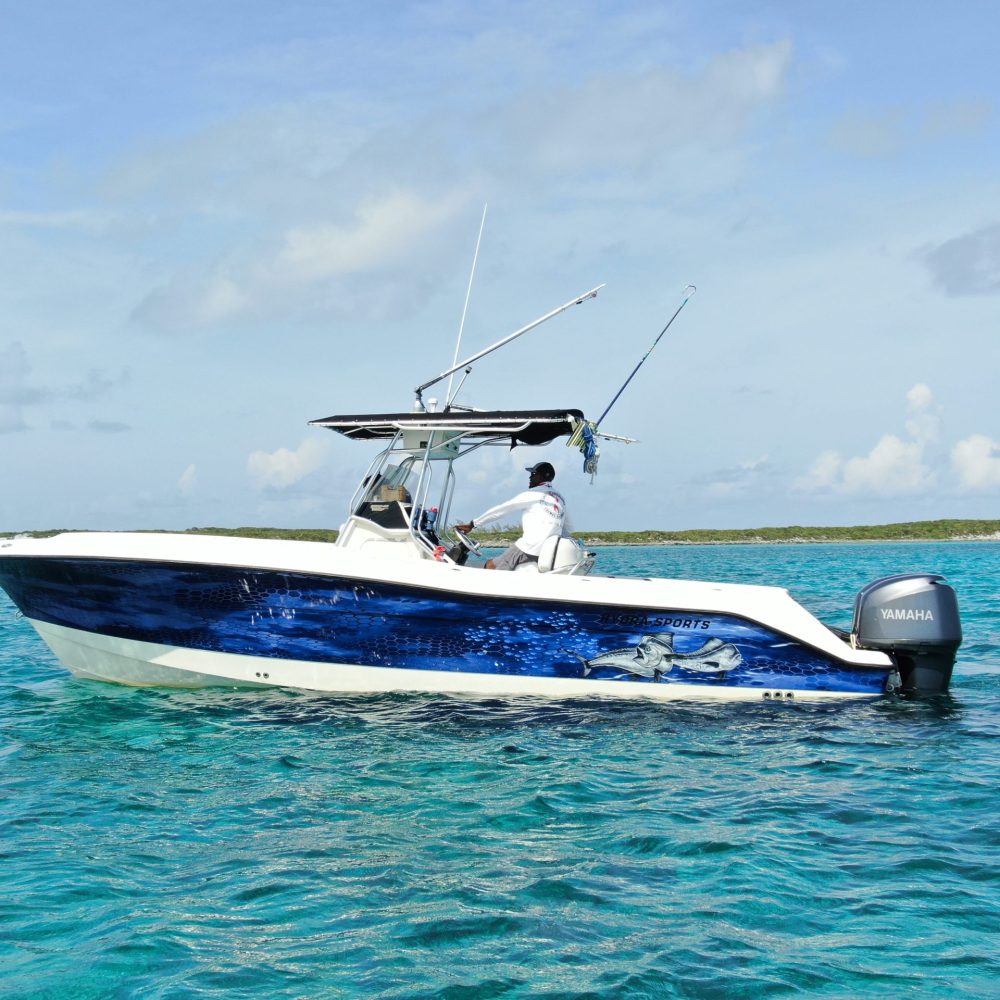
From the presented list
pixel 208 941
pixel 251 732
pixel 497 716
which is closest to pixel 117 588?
pixel 251 732

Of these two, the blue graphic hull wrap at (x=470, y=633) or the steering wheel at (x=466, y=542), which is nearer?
the blue graphic hull wrap at (x=470, y=633)

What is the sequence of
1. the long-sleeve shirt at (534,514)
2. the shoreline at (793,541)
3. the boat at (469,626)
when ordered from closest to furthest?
the boat at (469,626)
the long-sleeve shirt at (534,514)
the shoreline at (793,541)

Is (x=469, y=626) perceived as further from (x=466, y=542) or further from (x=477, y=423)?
(x=477, y=423)

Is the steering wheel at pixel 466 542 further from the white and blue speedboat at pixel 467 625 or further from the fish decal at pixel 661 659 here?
the fish decal at pixel 661 659

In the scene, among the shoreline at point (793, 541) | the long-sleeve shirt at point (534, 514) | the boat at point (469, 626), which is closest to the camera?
the boat at point (469, 626)

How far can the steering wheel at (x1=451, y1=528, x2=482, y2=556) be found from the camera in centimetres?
911

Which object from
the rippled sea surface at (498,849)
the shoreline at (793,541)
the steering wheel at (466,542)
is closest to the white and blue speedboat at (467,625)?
the rippled sea surface at (498,849)

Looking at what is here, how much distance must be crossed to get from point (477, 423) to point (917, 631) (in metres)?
4.27

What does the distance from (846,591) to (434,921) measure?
21876 millimetres

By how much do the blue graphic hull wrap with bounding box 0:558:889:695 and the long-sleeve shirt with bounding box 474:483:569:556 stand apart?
908mm

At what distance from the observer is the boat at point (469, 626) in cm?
809

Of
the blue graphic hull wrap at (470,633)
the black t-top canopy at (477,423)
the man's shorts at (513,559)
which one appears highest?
the black t-top canopy at (477,423)

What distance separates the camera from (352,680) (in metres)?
8.35

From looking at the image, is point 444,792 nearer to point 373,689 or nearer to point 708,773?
point 708,773
